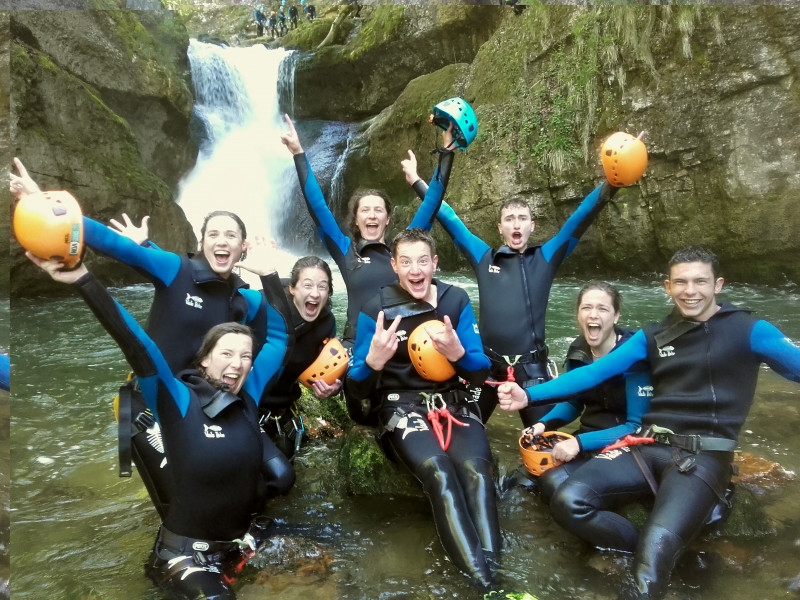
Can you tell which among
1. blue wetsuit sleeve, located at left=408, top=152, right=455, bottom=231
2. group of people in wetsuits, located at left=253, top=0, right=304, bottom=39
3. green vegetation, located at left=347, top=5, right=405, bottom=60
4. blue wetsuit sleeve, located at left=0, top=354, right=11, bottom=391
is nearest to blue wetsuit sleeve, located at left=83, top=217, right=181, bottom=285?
blue wetsuit sleeve, located at left=0, top=354, right=11, bottom=391

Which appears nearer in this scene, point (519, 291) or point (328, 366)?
point (328, 366)

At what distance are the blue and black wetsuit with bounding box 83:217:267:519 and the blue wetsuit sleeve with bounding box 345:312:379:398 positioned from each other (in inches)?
19.7

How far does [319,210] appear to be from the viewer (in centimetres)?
363

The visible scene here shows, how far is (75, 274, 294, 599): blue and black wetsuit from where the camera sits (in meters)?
2.14

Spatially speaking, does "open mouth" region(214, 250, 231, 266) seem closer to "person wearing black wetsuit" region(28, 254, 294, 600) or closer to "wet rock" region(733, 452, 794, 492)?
"person wearing black wetsuit" region(28, 254, 294, 600)

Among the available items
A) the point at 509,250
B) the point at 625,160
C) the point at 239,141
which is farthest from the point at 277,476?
the point at 239,141

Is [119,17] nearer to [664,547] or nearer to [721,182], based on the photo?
[721,182]

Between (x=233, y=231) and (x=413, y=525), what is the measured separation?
5.64 ft

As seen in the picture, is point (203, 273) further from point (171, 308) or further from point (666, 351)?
point (666, 351)

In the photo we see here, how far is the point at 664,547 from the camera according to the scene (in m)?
2.22

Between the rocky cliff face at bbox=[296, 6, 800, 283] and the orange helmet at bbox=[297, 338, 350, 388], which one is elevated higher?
the rocky cliff face at bbox=[296, 6, 800, 283]

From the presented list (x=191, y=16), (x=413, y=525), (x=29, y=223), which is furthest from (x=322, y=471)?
(x=191, y=16)

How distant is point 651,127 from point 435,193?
24.3 ft

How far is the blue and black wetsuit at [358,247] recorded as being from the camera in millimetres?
3535
